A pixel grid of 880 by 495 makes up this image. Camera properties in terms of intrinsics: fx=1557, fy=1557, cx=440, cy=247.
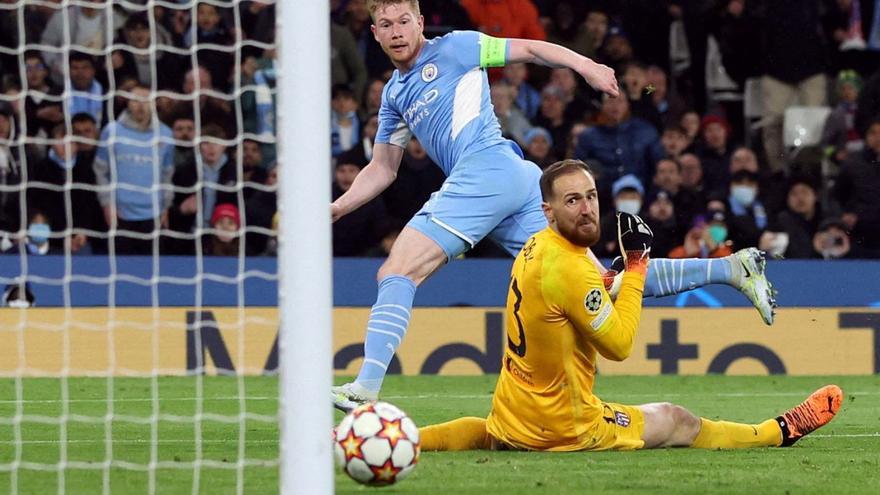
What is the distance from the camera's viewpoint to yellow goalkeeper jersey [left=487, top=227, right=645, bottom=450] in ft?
19.9

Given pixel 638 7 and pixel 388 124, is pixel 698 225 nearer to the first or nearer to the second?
pixel 638 7

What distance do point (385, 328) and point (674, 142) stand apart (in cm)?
779

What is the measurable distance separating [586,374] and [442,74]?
179cm

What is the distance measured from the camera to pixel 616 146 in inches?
538

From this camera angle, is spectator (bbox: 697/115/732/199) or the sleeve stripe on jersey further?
spectator (bbox: 697/115/732/199)

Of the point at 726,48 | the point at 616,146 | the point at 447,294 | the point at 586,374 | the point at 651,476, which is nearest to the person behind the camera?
the point at 651,476

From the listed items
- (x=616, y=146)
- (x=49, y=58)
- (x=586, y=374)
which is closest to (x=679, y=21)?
(x=616, y=146)

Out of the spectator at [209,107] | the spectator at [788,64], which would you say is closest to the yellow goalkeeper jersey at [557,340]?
the spectator at [209,107]

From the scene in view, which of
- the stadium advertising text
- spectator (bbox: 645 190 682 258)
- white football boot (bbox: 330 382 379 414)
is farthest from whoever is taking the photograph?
spectator (bbox: 645 190 682 258)

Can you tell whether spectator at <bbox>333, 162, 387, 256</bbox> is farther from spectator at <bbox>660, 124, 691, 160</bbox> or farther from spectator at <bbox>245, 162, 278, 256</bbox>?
spectator at <bbox>660, 124, 691, 160</bbox>

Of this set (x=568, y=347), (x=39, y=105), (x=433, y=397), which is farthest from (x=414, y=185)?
(x=568, y=347)

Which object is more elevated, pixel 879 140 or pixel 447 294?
pixel 879 140

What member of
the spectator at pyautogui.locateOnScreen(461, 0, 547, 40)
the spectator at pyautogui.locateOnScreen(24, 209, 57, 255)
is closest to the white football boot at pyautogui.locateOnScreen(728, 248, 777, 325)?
the spectator at pyautogui.locateOnScreen(24, 209, 57, 255)

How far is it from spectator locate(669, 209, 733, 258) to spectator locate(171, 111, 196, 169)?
4.07m
